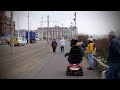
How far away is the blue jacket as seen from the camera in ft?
20.3

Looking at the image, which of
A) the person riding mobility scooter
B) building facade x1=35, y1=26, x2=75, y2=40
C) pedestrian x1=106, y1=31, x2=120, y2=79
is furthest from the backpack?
building facade x1=35, y1=26, x2=75, y2=40

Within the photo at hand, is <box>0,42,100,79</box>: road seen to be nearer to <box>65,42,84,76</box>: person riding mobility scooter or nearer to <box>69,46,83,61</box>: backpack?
<box>65,42,84,76</box>: person riding mobility scooter

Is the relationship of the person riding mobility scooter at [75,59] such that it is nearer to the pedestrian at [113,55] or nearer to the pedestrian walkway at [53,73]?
the pedestrian walkway at [53,73]

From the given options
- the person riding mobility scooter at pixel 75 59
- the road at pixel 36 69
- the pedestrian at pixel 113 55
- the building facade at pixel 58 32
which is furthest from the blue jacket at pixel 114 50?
the building facade at pixel 58 32

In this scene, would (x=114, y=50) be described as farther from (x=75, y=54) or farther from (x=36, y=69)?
(x=36, y=69)

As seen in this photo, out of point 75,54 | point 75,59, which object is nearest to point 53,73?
point 75,59
